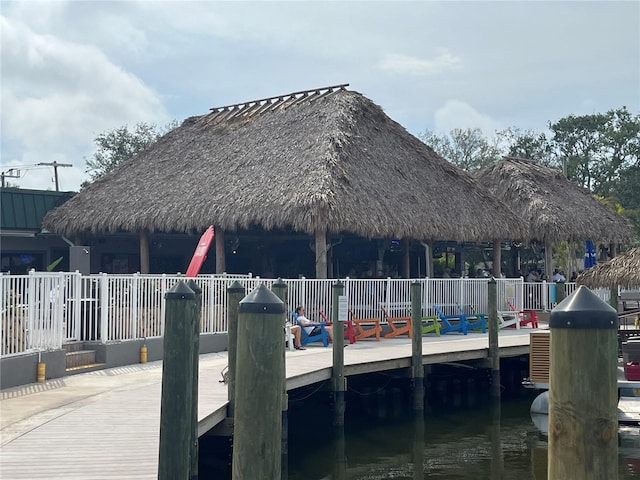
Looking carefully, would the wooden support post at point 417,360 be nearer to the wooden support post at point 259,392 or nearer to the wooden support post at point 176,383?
the wooden support post at point 176,383

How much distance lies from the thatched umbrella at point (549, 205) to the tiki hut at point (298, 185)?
3.71 m

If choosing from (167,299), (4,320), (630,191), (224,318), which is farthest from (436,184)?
(630,191)

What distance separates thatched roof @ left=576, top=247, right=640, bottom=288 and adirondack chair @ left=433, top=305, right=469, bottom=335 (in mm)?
3737

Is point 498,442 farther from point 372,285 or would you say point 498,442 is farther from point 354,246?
point 354,246

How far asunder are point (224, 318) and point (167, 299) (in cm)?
987

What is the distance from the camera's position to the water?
10703mm

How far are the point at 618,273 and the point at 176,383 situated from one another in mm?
11792

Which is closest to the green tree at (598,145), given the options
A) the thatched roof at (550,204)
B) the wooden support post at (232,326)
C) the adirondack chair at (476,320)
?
the thatched roof at (550,204)

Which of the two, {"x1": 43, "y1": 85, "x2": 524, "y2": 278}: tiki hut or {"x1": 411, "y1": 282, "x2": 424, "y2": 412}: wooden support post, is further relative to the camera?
{"x1": 43, "y1": 85, "x2": 524, "y2": 278}: tiki hut

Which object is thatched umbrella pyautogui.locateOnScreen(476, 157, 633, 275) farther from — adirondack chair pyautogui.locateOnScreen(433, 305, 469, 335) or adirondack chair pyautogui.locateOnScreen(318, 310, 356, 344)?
adirondack chair pyautogui.locateOnScreen(318, 310, 356, 344)

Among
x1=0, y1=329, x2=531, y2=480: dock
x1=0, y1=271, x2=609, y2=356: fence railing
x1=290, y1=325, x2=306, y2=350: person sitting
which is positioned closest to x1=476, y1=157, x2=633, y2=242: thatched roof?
x1=0, y1=271, x2=609, y2=356: fence railing

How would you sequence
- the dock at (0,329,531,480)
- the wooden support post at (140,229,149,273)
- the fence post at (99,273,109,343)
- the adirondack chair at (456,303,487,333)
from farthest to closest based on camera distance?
the wooden support post at (140,229,149,273)
the adirondack chair at (456,303,487,333)
the fence post at (99,273,109,343)
the dock at (0,329,531,480)

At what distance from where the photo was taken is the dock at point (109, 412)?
6.46m

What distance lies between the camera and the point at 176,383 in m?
6.06
